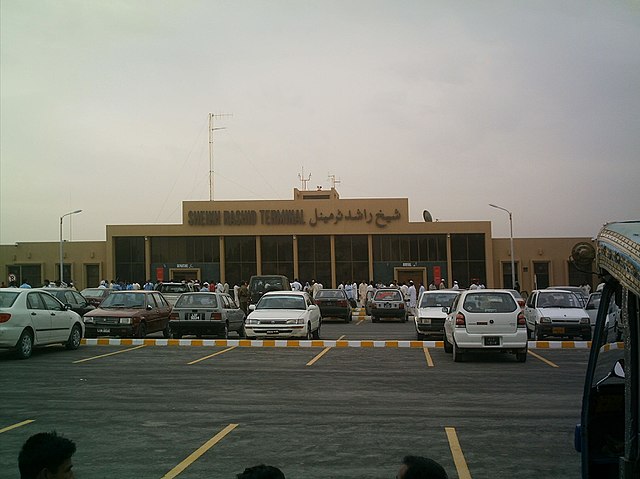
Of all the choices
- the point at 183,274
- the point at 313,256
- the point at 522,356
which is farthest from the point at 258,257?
the point at 522,356

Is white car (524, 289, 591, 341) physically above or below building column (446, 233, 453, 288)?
below

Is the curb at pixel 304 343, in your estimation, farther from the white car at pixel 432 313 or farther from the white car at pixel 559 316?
the white car at pixel 432 313

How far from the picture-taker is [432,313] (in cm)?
2253

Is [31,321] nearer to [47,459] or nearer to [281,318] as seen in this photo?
[281,318]

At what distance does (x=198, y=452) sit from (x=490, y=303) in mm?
10306

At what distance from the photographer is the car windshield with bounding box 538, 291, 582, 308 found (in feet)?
75.2

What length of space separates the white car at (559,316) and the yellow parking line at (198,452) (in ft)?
47.6

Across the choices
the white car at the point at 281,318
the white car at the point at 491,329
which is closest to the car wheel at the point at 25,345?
the white car at the point at 281,318

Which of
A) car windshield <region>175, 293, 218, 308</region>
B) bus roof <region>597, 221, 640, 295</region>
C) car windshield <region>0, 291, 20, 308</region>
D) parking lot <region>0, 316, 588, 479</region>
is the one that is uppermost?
bus roof <region>597, 221, 640, 295</region>

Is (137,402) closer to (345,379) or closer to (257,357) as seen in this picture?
(345,379)

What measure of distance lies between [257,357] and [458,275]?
40.9 meters

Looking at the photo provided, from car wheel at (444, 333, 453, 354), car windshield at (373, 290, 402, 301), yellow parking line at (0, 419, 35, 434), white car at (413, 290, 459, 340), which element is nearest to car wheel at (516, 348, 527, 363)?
car wheel at (444, 333, 453, 354)

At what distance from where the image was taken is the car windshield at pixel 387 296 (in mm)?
34719

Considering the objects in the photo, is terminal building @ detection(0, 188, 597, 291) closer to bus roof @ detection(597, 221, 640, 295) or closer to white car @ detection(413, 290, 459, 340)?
white car @ detection(413, 290, 459, 340)
